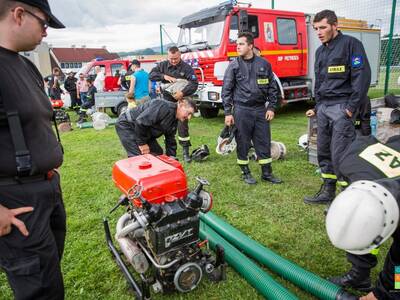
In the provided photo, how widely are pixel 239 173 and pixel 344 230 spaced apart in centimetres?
403

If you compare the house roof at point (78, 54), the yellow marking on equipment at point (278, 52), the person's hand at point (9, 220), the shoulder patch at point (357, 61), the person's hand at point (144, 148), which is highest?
the house roof at point (78, 54)

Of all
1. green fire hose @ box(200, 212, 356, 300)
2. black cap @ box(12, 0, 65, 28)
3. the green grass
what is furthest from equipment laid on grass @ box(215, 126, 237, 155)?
black cap @ box(12, 0, 65, 28)

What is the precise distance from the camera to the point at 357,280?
92.7 inches

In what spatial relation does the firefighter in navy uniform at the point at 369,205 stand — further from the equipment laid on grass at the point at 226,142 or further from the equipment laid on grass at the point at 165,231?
the equipment laid on grass at the point at 226,142

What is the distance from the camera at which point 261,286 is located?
229 centimetres

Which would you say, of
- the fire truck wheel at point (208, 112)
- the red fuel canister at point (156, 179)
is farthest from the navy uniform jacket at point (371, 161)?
the fire truck wheel at point (208, 112)

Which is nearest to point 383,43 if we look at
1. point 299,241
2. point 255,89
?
point 255,89

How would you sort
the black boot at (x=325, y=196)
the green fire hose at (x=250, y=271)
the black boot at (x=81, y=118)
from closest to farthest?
the green fire hose at (x=250, y=271)
the black boot at (x=325, y=196)
the black boot at (x=81, y=118)

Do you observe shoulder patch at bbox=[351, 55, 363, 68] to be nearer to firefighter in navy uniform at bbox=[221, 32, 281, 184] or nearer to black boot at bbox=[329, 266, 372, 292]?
firefighter in navy uniform at bbox=[221, 32, 281, 184]

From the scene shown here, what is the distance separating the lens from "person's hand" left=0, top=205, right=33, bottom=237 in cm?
142

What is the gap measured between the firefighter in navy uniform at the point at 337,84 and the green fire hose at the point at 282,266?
142 centimetres

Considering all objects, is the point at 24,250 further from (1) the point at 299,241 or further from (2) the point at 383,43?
(2) the point at 383,43

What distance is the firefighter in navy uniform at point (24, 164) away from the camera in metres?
1.46

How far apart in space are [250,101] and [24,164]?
347 cm
